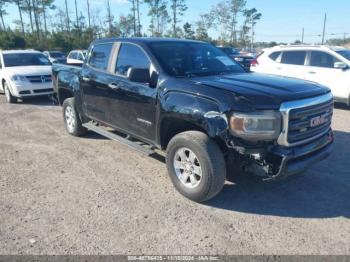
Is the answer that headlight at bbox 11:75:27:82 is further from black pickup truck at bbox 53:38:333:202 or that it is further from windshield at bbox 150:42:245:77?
windshield at bbox 150:42:245:77

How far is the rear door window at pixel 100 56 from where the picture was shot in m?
5.52

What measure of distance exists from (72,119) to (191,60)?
3.20m

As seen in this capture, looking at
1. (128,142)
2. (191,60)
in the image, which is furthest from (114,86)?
(191,60)

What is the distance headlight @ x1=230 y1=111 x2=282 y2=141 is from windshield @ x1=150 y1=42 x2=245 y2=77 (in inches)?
48.0

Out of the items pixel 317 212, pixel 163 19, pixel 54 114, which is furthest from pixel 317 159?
pixel 163 19

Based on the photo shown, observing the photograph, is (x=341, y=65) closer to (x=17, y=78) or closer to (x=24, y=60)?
(x=17, y=78)

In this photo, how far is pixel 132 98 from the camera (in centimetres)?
475

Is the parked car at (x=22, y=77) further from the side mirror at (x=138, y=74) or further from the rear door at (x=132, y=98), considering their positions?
the side mirror at (x=138, y=74)

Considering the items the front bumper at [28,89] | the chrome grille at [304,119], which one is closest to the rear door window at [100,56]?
the chrome grille at [304,119]

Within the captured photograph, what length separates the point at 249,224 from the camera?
3.59 m

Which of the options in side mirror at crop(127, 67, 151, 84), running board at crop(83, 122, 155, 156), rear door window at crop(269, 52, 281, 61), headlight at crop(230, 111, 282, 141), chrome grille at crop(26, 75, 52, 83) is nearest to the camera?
headlight at crop(230, 111, 282, 141)

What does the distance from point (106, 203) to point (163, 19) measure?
59118 mm

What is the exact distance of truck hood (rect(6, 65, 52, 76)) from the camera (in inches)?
429

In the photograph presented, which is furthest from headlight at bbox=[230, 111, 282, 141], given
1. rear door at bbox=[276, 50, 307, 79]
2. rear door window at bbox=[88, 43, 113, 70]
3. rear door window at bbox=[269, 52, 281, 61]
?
rear door window at bbox=[269, 52, 281, 61]
